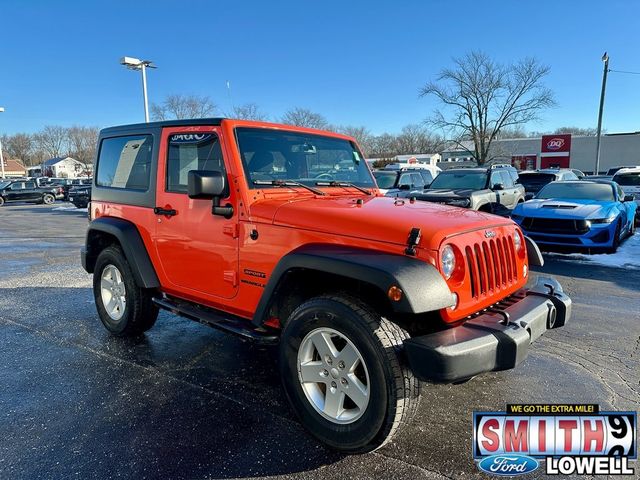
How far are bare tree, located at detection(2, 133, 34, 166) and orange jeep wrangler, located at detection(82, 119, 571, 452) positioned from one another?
126m

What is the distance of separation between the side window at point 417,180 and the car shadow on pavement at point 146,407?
41.0ft

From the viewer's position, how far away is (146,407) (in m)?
3.12

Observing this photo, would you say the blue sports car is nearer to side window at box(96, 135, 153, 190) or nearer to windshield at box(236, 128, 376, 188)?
windshield at box(236, 128, 376, 188)

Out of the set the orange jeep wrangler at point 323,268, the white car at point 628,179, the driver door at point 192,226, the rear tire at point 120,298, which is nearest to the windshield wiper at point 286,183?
the orange jeep wrangler at point 323,268

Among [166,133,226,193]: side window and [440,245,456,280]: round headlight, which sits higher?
[166,133,226,193]: side window

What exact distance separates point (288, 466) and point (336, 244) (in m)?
1.31

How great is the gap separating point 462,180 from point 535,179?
265 inches

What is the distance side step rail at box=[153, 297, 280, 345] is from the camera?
3064 millimetres

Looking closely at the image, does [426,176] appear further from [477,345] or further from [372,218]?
[477,345]

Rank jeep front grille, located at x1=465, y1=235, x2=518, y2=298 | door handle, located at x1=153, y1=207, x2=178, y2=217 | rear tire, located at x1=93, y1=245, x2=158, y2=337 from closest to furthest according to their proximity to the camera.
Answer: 1. jeep front grille, located at x1=465, y1=235, x2=518, y2=298
2. door handle, located at x1=153, y1=207, x2=178, y2=217
3. rear tire, located at x1=93, y1=245, x2=158, y2=337

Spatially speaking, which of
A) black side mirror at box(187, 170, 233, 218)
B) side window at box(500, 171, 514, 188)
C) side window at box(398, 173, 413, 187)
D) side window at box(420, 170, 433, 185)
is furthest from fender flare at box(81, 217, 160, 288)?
side window at box(420, 170, 433, 185)

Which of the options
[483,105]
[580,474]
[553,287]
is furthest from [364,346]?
[483,105]

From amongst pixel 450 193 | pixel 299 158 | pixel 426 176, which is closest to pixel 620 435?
pixel 299 158

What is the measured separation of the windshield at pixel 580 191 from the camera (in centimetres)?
929
